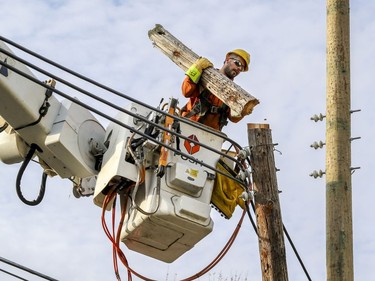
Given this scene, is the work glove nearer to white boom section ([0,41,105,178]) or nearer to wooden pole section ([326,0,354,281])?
white boom section ([0,41,105,178])

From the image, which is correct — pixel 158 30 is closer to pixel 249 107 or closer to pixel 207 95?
pixel 207 95

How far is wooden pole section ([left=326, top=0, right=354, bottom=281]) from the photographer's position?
336 inches

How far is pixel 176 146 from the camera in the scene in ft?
29.6

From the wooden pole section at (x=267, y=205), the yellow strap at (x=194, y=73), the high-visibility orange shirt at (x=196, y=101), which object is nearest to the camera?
the wooden pole section at (x=267, y=205)

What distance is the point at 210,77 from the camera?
9266 mm

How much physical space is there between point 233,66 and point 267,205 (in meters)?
2.27

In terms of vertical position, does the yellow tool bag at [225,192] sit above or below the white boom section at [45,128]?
below

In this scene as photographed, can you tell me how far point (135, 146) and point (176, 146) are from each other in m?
0.35

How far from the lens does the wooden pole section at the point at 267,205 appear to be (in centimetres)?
804

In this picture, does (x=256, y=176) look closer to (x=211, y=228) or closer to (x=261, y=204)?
(x=261, y=204)

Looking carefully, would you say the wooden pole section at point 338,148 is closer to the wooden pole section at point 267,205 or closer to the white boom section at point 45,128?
the wooden pole section at point 267,205

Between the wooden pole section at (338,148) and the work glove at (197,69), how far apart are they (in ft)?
3.59

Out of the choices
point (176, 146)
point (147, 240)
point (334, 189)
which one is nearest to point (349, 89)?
point (334, 189)

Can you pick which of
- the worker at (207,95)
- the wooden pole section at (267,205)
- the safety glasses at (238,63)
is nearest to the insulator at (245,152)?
the wooden pole section at (267,205)
